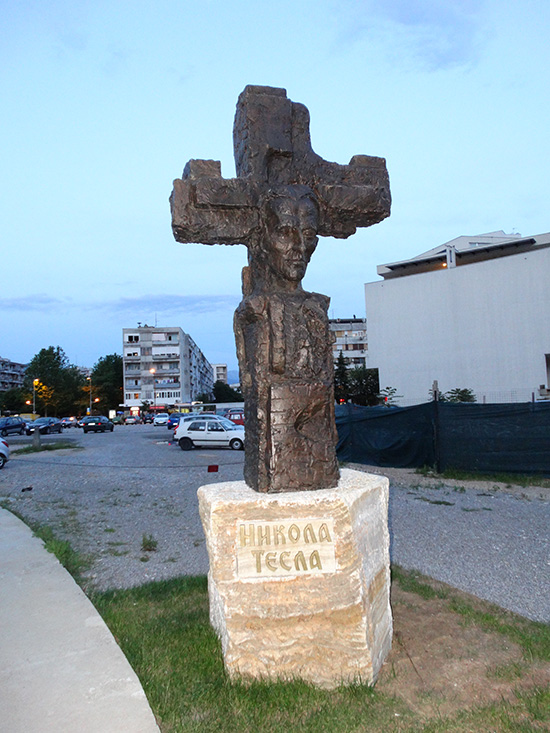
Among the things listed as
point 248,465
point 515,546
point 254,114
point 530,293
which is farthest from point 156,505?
point 530,293

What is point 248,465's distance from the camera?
400 cm

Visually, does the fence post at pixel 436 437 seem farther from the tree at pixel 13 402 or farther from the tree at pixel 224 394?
the tree at pixel 224 394

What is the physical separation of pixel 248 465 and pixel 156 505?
6663 millimetres

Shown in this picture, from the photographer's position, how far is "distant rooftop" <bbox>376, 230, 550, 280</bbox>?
39.5 meters

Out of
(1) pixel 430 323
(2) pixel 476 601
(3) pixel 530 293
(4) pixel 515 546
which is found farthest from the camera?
(1) pixel 430 323

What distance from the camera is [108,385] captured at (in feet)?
293

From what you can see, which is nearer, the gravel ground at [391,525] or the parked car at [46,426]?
the gravel ground at [391,525]

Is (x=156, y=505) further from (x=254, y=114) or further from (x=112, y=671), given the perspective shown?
(x=254, y=114)

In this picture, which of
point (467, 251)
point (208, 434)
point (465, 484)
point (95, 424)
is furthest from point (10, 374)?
point (465, 484)

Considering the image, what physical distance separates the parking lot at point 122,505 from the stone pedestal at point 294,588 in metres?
2.64

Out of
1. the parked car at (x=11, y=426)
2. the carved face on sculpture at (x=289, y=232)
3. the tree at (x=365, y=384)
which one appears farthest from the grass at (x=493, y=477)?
the tree at (x=365, y=384)

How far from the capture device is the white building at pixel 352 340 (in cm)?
7931

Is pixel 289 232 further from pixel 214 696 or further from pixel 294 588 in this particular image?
pixel 214 696

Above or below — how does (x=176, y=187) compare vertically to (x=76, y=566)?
above
